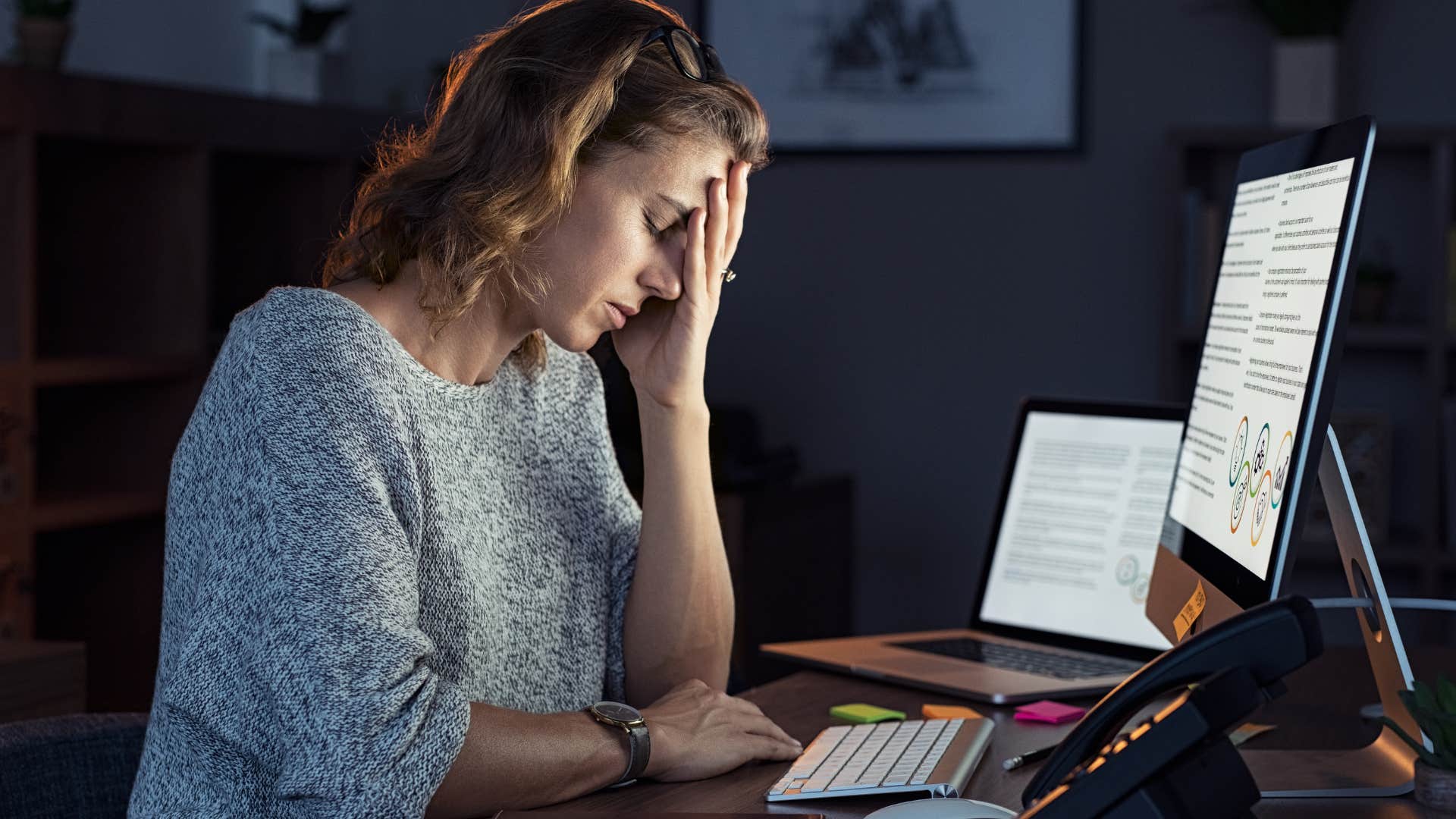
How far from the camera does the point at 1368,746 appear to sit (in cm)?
119

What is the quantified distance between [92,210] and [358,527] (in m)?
2.20

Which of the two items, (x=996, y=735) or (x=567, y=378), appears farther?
(x=567, y=378)

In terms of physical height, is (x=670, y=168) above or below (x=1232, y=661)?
above

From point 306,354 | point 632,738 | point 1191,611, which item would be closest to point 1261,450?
point 1191,611

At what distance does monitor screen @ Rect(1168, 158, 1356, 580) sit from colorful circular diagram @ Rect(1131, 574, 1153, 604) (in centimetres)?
29

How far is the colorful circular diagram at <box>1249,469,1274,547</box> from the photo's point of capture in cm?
100

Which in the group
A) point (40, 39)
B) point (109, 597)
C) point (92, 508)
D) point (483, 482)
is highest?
point (40, 39)

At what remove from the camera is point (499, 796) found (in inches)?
42.2

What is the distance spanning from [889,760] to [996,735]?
0.60ft

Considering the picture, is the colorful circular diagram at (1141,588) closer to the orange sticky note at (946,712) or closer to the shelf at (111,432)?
the orange sticky note at (946,712)

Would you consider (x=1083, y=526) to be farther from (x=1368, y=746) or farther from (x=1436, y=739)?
(x=1436, y=739)

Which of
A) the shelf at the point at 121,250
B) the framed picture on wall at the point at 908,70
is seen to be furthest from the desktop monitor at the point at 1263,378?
the framed picture on wall at the point at 908,70

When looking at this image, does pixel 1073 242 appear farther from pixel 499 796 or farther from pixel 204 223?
pixel 499 796

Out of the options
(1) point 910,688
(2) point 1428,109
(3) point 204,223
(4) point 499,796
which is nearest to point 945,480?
(2) point 1428,109
